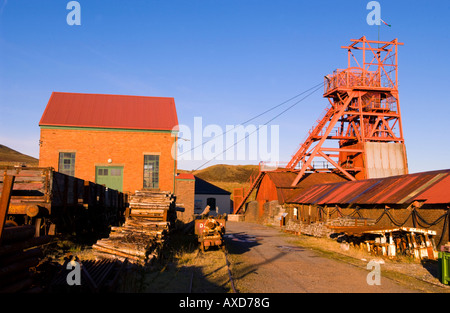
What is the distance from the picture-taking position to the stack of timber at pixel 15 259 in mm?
6020

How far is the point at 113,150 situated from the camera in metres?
29.4

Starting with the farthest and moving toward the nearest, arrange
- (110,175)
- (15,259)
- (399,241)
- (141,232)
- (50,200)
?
(110,175) → (399,241) → (141,232) → (50,200) → (15,259)

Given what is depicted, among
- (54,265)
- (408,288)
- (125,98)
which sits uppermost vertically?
(125,98)

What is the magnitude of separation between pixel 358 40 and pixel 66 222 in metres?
32.4

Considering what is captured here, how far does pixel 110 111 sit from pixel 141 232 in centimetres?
1954

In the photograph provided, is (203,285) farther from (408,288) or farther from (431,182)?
(431,182)

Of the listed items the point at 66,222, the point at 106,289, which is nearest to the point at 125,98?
the point at 66,222

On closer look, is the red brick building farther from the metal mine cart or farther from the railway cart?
the metal mine cart

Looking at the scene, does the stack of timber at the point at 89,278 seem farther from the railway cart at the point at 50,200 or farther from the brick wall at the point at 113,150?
the brick wall at the point at 113,150

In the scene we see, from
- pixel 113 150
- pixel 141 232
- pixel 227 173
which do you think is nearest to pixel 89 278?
pixel 141 232

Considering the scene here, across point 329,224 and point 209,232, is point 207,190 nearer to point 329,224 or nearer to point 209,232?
point 329,224

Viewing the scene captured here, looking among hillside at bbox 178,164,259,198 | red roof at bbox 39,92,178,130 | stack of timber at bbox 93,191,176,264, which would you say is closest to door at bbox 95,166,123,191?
red roof at bbox 39,92,178,130

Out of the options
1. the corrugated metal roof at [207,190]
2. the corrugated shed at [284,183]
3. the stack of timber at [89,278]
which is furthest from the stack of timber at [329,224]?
the corrugated metal roof at [207,190]
